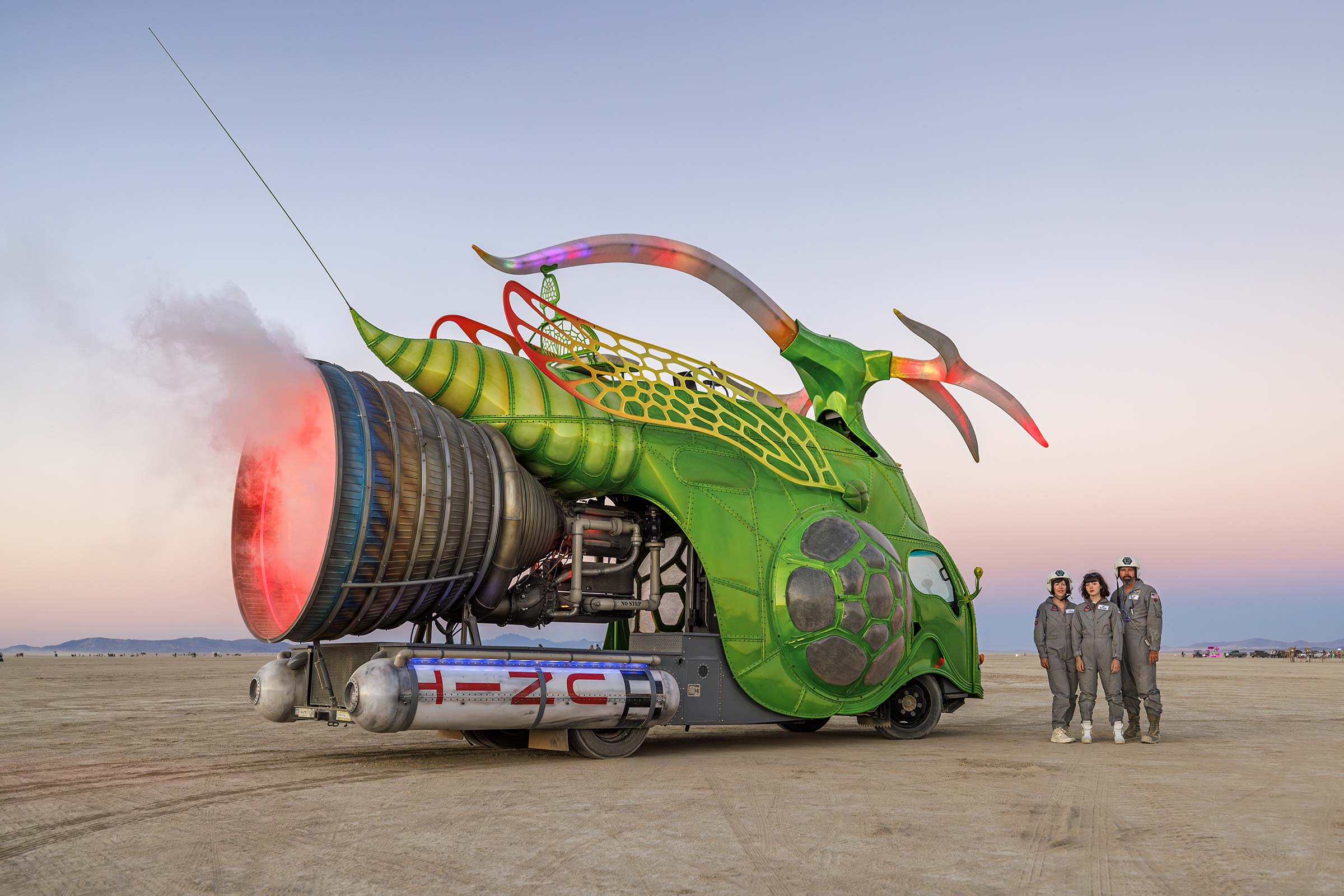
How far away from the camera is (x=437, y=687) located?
10625 millimetres

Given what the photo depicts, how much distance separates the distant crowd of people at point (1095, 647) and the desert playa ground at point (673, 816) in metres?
0.69

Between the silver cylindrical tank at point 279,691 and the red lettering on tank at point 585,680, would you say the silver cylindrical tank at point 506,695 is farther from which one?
the silver cylindrical tank at point 279,691

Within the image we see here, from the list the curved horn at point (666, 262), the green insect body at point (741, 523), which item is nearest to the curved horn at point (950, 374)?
the curved horn at point (666, 262)

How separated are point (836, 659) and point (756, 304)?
19.6 feet

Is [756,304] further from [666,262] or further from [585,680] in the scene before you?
[585,680]

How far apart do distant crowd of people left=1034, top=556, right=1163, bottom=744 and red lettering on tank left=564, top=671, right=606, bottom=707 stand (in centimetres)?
702

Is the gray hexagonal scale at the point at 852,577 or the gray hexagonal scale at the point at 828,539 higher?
the gray hexagonal scale at the point at 828,539

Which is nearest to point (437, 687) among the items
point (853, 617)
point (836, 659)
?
point (836, 659)

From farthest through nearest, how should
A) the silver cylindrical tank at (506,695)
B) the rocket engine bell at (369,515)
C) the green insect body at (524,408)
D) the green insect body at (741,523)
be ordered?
the green insect body at (741,523), the green insect body at (524,408), the rocket engine bell at (369,515), the silver cylindrical tank at (506,695)

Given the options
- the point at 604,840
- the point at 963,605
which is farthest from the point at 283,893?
the point at 963,605

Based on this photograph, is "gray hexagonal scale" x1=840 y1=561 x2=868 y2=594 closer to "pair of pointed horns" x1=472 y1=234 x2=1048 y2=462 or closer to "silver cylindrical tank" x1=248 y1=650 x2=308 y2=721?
"pair of pointed horns" x1=472 y1=234 x2=1048 y2=462

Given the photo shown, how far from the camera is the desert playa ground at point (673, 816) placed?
646 centimetres

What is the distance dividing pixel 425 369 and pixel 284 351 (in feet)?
6.32

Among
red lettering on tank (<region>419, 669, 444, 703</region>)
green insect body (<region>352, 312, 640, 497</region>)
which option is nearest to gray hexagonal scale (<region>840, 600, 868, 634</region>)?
green insect body (<region>352, 312, 640, 497</region>)
